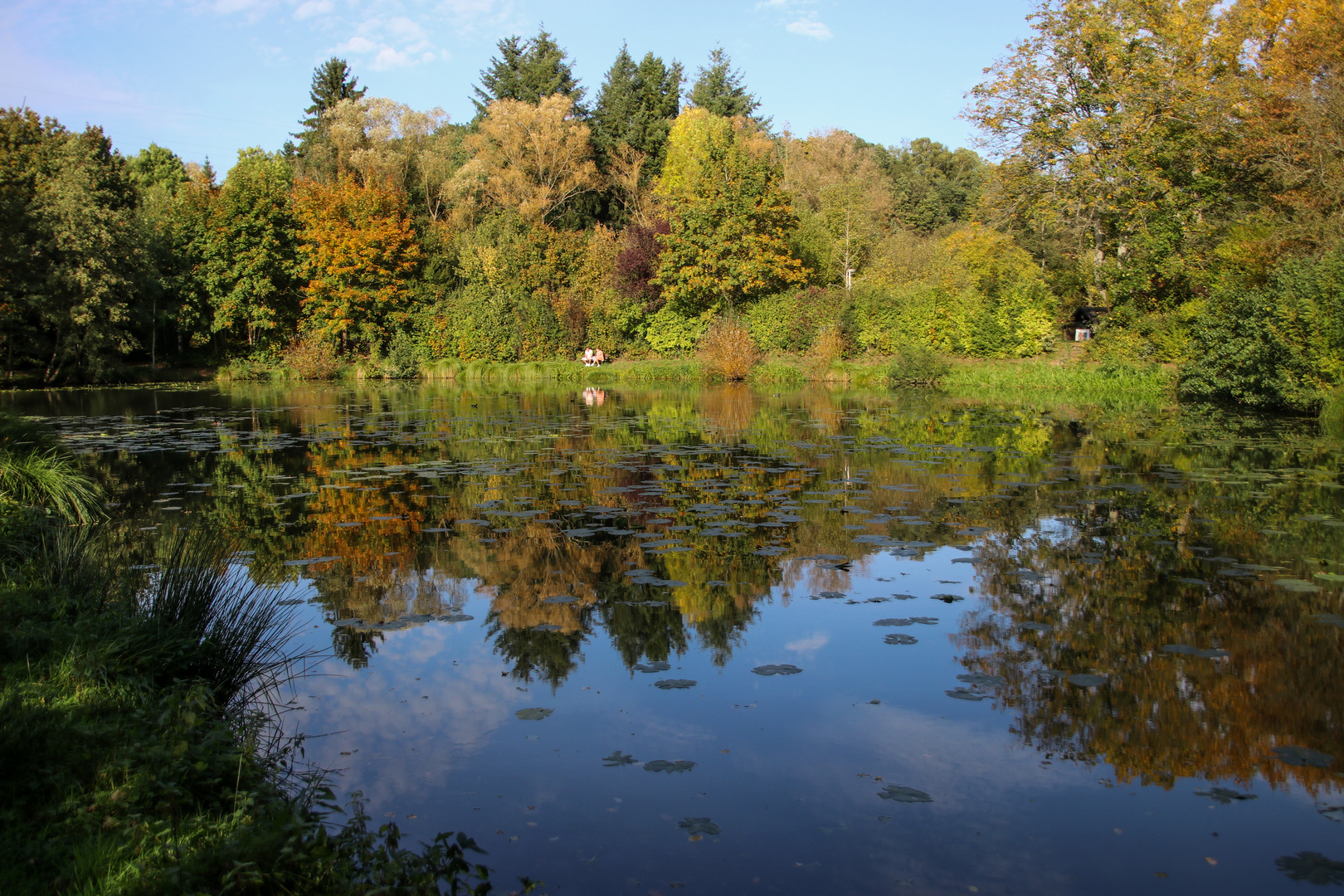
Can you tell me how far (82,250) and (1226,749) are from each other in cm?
3387

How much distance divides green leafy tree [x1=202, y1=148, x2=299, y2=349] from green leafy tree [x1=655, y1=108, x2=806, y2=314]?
16124 millimetres

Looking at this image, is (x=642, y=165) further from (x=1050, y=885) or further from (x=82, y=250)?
(x=1050, y=885)

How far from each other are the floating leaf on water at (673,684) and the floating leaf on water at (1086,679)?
199 cm

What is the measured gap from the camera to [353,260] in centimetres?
3512

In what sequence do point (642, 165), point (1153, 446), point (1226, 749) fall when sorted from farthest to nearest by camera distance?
point (642, 165) < point (1153, 446) < point (1226, 749)

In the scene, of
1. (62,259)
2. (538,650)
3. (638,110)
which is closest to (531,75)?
(638,110)

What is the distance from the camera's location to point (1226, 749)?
3.87 m

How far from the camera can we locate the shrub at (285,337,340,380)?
3394cm

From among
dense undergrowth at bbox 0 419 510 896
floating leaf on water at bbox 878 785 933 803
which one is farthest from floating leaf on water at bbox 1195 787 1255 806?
dense undergrowth at bbox 0 419 510 896

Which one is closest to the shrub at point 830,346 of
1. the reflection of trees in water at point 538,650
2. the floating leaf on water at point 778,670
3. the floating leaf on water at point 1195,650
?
the floating leaf on water at point 1195,650

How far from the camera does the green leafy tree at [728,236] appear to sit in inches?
1209

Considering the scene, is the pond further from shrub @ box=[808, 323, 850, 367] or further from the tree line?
shrub @ box=[808, 323, 850, 367]

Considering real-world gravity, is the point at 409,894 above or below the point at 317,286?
below

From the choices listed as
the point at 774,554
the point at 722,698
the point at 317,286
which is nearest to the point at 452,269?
the point at 317,286
